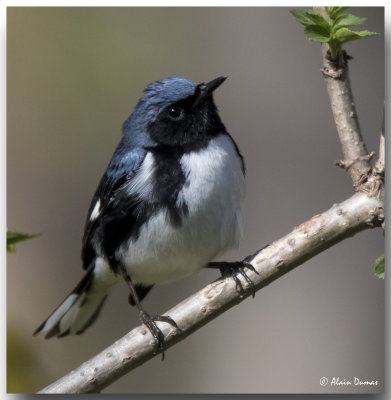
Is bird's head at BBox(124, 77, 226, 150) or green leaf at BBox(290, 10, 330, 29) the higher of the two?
green leaf at BBox(290, 10, 330, 29)

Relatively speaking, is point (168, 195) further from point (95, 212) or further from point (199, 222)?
point (95, 212)

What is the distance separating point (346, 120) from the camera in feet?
7.14

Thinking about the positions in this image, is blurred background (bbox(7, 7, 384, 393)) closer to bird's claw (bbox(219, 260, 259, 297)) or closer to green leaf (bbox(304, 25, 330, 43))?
bird's claw (bbox(219, 260, 259, 297))

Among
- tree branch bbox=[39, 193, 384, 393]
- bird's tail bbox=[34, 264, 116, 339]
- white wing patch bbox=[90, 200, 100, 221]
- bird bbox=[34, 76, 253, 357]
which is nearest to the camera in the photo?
tree branch bbox=[39, 193, 384, 393]

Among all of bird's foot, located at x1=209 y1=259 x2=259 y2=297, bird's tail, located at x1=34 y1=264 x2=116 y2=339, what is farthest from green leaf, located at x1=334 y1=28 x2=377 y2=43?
bird's tail, located at x1=34 y1=264 x2=116 y2=339

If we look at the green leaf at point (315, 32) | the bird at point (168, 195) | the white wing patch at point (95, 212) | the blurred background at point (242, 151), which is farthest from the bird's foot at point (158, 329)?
the green leaf at point (315, 32)

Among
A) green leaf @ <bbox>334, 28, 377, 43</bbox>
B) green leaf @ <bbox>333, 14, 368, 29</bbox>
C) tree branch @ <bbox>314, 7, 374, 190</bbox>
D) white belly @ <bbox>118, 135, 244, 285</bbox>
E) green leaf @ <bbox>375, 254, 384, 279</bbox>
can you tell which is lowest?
green leaf @ <bbox>375, 254, 384, 279</bbox>

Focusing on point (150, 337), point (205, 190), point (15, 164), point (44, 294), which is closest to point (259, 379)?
point (150, 337)

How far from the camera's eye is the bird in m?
2.29

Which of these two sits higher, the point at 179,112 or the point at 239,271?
the point at 179,112

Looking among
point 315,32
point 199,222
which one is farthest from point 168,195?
point 315,32

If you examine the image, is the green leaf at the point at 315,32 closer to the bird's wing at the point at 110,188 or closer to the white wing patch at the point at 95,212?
the bird's wing at the point at 110,188

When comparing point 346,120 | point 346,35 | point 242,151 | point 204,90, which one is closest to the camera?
point 346,35

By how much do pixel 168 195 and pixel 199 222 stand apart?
13 cm
